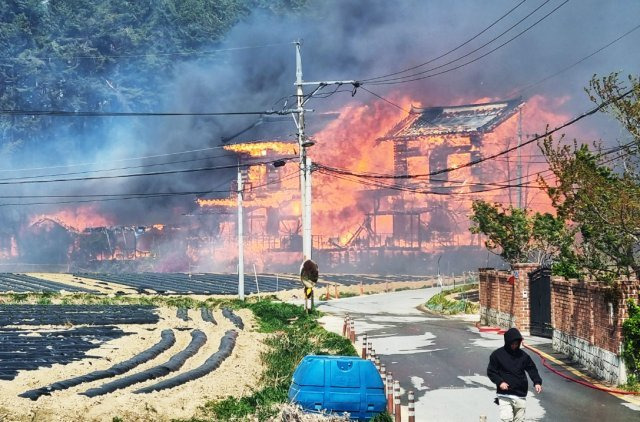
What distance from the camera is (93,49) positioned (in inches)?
4257

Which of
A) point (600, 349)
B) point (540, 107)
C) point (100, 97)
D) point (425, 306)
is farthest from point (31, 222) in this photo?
point (600, 349)

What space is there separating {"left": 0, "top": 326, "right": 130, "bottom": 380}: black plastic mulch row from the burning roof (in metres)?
50.6

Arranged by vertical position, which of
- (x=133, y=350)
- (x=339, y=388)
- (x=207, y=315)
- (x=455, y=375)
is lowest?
(x=455, y=375)

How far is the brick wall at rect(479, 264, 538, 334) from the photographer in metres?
33.3

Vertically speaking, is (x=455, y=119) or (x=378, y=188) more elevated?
(x=455, y=119)

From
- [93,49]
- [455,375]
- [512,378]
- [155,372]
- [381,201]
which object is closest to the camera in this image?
[512,378]

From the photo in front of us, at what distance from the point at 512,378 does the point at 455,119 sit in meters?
71.5

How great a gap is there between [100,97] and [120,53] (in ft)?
19.1

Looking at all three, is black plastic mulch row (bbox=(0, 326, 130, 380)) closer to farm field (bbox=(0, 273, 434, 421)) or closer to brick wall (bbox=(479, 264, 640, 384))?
farm field (bbox=(0, 273, 434, 421))

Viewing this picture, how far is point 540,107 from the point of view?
86.3 metres

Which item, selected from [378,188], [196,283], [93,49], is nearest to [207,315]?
[196,283]

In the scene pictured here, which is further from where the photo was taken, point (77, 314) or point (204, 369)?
point (77, 314)

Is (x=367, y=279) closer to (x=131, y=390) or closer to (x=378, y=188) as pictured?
(x=378, y=188)

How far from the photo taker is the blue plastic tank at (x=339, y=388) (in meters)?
16.2
